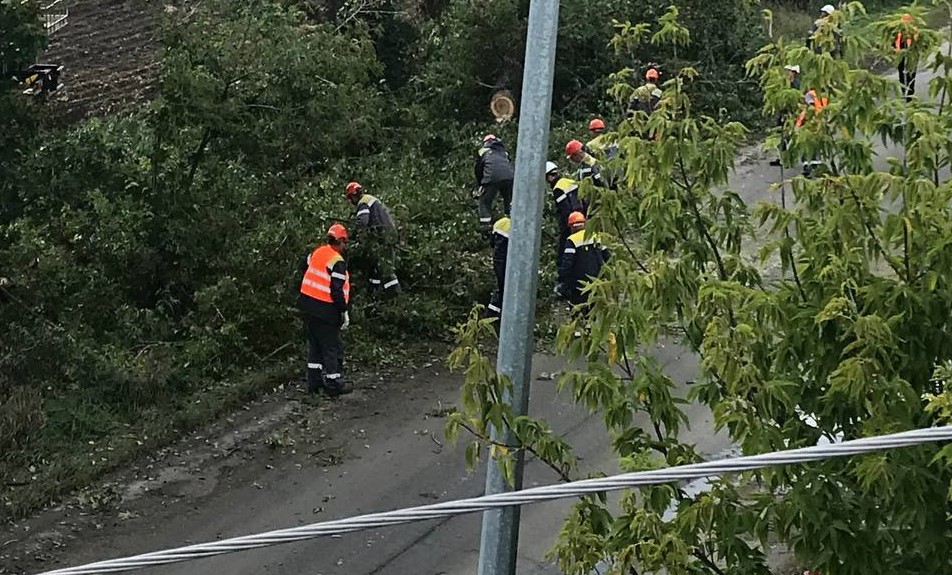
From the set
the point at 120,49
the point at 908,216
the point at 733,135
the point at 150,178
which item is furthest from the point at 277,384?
the point at 120,49

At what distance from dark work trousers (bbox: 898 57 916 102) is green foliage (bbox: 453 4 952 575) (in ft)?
0.26

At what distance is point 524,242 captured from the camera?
4.64 metres

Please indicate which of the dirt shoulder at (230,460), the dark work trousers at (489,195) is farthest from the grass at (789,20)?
the dirt shoulder at (230,460)

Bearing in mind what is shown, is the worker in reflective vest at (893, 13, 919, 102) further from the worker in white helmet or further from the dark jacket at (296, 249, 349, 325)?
the dark jacket at (296, 249, 349, 325)

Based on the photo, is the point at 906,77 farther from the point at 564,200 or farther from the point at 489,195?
the point at 489,195

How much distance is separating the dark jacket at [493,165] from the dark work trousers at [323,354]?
3.78 m

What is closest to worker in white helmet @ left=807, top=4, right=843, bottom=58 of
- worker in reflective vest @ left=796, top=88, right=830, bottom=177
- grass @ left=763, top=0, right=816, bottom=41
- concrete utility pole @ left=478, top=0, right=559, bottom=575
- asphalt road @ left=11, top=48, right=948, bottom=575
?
worker in reflective vest @ left=796, top=88, right=830, bottom=177

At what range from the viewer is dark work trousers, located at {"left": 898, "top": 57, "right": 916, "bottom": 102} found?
493 centimetres

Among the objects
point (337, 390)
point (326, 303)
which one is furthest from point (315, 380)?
point (326, 303)

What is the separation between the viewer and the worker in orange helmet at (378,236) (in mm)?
12359

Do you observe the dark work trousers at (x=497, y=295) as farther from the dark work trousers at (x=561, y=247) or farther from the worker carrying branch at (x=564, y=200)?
the worker carrying branch at (x=564, y=200)

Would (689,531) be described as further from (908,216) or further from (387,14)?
(387,14)

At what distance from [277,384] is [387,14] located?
8.74m

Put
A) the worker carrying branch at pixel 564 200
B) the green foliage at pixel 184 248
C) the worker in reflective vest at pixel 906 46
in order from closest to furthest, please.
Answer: the worker in reflective vest at pixel 906 46 → the green foliage at pixel 184 248 → the worker carrying branch at pixel 564 200
